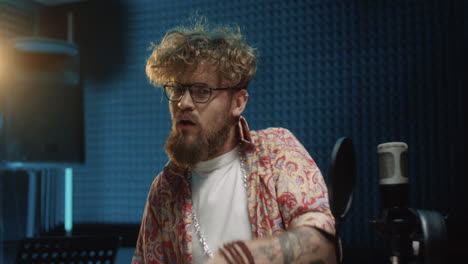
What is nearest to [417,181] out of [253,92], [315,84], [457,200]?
[457,200]

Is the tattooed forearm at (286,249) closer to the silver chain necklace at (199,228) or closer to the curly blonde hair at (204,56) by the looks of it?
the silver chain necklace at (199,228)

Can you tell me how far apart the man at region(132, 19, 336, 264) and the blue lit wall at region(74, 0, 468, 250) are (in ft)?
2.44

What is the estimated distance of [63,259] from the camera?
4.83 feet

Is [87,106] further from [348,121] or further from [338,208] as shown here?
[338,208]

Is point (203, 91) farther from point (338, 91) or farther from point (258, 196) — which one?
point (338, 91)

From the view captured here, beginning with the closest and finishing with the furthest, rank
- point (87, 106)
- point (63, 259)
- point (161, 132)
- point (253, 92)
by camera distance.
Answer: point (63, 259) → point (253, 92) → point (161, 132) → point (87, 106)

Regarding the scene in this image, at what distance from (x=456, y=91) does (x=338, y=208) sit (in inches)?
54.0

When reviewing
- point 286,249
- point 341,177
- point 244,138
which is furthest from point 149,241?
point 341,177

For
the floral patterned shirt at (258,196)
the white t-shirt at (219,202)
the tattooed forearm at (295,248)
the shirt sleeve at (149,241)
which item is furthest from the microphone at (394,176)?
the shirt sleeve at (149,241)

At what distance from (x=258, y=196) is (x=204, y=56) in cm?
44

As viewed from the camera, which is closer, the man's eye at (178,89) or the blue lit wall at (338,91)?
the man's eye at (178,89)

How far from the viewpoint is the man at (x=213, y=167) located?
124 cm

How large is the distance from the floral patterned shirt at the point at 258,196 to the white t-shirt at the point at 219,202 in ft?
0.09

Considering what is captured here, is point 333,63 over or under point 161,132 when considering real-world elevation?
over
